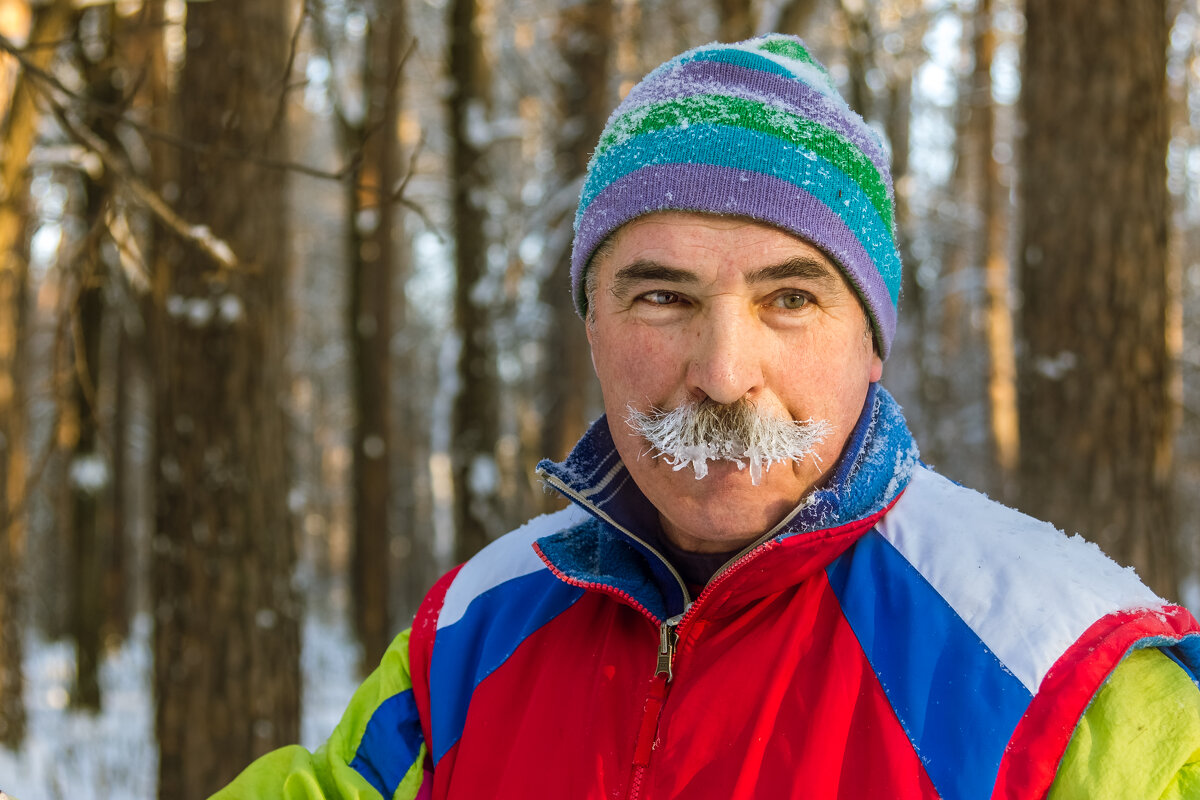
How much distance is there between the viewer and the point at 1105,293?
4.03 meters

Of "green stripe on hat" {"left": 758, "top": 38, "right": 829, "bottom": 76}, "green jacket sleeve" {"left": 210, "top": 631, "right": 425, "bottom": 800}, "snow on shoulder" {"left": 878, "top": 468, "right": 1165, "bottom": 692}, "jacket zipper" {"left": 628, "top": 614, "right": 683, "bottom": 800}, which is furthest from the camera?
"green stripe on hat" {"left": 758, "top": 38, "right": 829, "bottom": 76}

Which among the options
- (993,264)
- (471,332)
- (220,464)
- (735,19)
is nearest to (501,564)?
(220,464)

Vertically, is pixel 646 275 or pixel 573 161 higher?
pixel 573 161

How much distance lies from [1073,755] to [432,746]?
0.95m

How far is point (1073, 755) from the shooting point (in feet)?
3.87

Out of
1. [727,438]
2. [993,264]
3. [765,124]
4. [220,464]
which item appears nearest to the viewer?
Answer: [727,438]

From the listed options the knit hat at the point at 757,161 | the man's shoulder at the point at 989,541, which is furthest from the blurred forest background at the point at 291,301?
the man's shoulder at the point at 989,541

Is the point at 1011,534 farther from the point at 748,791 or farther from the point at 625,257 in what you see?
the point at 625,257

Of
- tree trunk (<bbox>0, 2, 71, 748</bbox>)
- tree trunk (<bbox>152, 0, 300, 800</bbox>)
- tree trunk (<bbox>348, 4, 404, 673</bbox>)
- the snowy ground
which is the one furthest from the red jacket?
tree trunk (<bbox>348, 4, 404, 673</bbox>)

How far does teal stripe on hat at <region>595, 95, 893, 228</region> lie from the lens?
1.55 m

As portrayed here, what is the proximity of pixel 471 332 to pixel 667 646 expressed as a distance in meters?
6.80

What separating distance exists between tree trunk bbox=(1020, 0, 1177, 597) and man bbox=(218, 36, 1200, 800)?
2.80m

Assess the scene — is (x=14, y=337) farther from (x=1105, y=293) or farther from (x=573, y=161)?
(x=1105, y=293)

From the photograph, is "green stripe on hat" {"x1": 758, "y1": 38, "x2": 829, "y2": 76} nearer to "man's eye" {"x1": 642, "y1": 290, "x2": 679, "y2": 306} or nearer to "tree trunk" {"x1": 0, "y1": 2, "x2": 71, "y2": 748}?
"man's eye" {"x1": 642, "y1": 290, "x2": 679, "y2": 306}
